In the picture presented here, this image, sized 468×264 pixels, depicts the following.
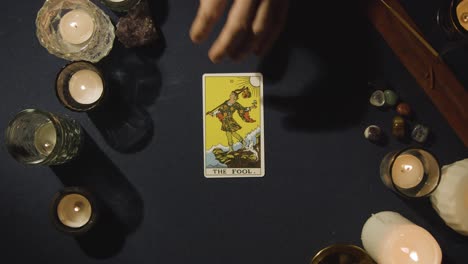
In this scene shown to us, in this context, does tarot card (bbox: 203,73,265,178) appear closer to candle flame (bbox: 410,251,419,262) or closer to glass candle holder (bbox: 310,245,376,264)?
glass candle holder (bbox: 310,245,376,264)

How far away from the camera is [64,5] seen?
1020 mm

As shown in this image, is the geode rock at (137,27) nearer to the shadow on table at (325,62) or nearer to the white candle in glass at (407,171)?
the shadow on table at (325,62)

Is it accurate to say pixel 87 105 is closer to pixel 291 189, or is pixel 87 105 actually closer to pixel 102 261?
pixel 102 261

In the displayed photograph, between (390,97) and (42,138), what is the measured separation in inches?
35.4

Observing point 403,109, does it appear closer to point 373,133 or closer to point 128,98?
point 373,133

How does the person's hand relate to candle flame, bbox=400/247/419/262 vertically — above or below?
above

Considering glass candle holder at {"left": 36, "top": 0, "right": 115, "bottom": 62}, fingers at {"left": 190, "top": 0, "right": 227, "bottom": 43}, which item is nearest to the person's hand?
fingers at {"left": 190, "top": 0, "right": 227, "bottom": 43}

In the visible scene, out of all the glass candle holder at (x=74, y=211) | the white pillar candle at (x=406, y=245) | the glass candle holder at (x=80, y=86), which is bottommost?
the white pillar candle at (x=406, y=245)

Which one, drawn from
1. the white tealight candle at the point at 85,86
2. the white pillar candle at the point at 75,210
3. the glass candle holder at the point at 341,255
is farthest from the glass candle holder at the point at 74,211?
the glass candle holder at the point at 341,255

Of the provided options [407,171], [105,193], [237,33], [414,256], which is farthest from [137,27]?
[414,256]

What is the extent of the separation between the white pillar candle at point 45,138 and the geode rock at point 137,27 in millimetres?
291

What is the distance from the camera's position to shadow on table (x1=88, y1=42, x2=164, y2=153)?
3.45 ft

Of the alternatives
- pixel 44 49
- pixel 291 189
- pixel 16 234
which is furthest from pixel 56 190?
pixel 291 189

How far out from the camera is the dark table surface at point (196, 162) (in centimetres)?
105
